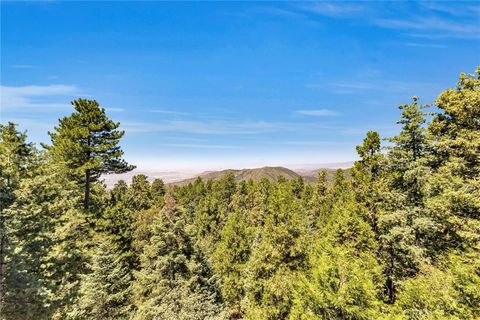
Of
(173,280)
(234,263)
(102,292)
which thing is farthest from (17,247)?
(234,263)

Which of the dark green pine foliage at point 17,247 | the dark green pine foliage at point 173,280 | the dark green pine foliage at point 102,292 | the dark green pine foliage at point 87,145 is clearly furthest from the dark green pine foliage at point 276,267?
the dark green pine foliage at point 87,145

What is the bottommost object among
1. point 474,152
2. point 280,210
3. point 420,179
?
point 280,210

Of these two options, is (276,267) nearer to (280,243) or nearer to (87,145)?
(280,243)

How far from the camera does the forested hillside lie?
10.5 m

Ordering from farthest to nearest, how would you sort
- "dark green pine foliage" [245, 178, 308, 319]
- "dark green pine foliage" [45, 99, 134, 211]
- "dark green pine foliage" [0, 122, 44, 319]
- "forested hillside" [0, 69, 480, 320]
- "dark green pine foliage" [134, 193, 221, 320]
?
1. "dark green pine foliage" [45, 99, 134, 211]
2. "dark green pine foliage" [134, 193, 221, 320]
3. "dark green pine foliage" [245, 178, 308, 319]
4. "dark green pine foliage" [0, 122, 44, 319]
5. "forested hillside" [0, 69, 480, 320]

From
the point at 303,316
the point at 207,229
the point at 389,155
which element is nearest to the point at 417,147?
the point at 389,155

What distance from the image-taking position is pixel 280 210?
715 inches

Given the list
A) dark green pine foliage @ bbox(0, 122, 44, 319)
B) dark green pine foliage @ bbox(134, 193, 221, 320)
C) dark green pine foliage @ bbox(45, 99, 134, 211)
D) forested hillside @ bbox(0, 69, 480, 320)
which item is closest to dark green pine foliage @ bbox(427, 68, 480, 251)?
forested hillside @ bbox(0, 69, 480, 320)

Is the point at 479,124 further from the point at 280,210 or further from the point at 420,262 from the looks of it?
the point at 280,210

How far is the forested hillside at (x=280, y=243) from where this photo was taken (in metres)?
10.5

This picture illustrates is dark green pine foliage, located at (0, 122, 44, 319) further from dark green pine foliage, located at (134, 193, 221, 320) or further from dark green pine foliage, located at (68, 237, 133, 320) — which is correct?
dark green pine foliage, located at (134, 193, 221, 320)

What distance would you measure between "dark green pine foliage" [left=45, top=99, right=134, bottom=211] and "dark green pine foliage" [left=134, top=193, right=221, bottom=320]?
6.56 metres

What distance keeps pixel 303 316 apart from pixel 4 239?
12.4 m

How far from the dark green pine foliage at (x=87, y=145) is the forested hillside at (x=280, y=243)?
9cm
